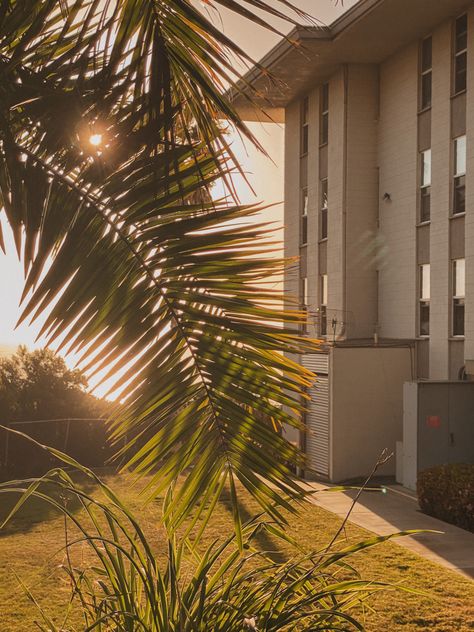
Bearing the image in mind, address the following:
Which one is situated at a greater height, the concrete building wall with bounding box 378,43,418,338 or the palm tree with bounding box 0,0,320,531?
the concrete building wall with bounding box 378,43,418,338

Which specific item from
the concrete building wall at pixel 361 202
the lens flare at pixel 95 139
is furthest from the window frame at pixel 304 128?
the lens flare at pixel 95 139

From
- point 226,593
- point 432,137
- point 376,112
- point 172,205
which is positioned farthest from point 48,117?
point 376,112

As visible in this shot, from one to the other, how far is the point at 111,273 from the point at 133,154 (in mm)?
442

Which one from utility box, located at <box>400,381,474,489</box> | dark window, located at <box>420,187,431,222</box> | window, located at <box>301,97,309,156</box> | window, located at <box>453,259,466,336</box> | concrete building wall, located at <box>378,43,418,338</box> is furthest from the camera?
window, located at <box>301,97,309,156</box>

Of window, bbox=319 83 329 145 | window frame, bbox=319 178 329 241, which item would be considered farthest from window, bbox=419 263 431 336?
window, bbox=319 83 329 145

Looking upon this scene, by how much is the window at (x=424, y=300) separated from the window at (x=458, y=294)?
1.35 meters

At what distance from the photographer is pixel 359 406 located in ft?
77.8

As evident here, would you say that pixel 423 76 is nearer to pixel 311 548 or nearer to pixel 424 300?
pixel 424 300

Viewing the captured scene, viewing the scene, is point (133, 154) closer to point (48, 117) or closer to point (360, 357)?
point (48, 117)

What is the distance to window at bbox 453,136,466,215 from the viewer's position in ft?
71.0

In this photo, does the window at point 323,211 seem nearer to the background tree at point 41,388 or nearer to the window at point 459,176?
the window at point 459,176

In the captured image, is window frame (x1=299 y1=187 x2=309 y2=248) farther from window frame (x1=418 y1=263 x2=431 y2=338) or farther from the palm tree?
the palm tree

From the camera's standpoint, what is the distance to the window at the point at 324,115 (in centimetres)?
2825

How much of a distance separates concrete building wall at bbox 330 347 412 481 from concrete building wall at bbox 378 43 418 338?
3.93 feet
